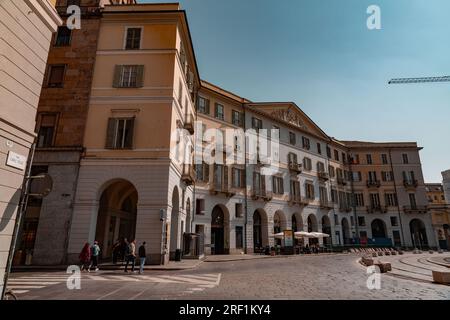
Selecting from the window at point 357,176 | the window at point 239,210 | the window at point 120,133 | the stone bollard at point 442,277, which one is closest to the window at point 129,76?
the window at point 120,133

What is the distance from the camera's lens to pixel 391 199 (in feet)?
162

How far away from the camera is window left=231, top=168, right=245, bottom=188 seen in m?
31.3

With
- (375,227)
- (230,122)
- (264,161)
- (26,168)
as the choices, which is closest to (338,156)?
(375,227)

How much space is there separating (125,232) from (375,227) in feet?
144

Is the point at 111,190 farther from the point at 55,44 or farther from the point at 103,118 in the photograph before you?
the point at 55,44

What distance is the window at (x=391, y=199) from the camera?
49.1 m

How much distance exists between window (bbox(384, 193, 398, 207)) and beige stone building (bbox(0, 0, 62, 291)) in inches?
2143

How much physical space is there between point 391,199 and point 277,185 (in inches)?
1056

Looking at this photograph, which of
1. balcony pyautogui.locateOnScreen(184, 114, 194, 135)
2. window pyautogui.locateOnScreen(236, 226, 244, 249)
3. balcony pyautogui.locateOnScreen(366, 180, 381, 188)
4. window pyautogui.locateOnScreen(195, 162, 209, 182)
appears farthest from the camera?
balcony pyautogui.locateOnScreen(366, 180, 381, 188)

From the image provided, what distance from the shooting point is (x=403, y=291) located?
9062 mm

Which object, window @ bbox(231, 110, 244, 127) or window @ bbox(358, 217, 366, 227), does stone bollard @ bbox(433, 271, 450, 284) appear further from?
window @ bbox(358, 217, 366, 227)

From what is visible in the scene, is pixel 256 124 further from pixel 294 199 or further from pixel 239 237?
pixel 239 237

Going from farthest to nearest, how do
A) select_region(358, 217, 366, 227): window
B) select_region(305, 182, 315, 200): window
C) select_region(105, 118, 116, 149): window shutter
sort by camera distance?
1. select_region(358, 217, 366, 227): window
2. select_region(305, 182, 315, 200): window
3. select_region(105, 118, 116, 149): window shutter

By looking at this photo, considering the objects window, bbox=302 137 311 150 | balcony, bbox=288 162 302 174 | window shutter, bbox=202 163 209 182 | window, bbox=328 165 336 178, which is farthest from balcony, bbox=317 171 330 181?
window shutter, bbox=202 163 209 182
